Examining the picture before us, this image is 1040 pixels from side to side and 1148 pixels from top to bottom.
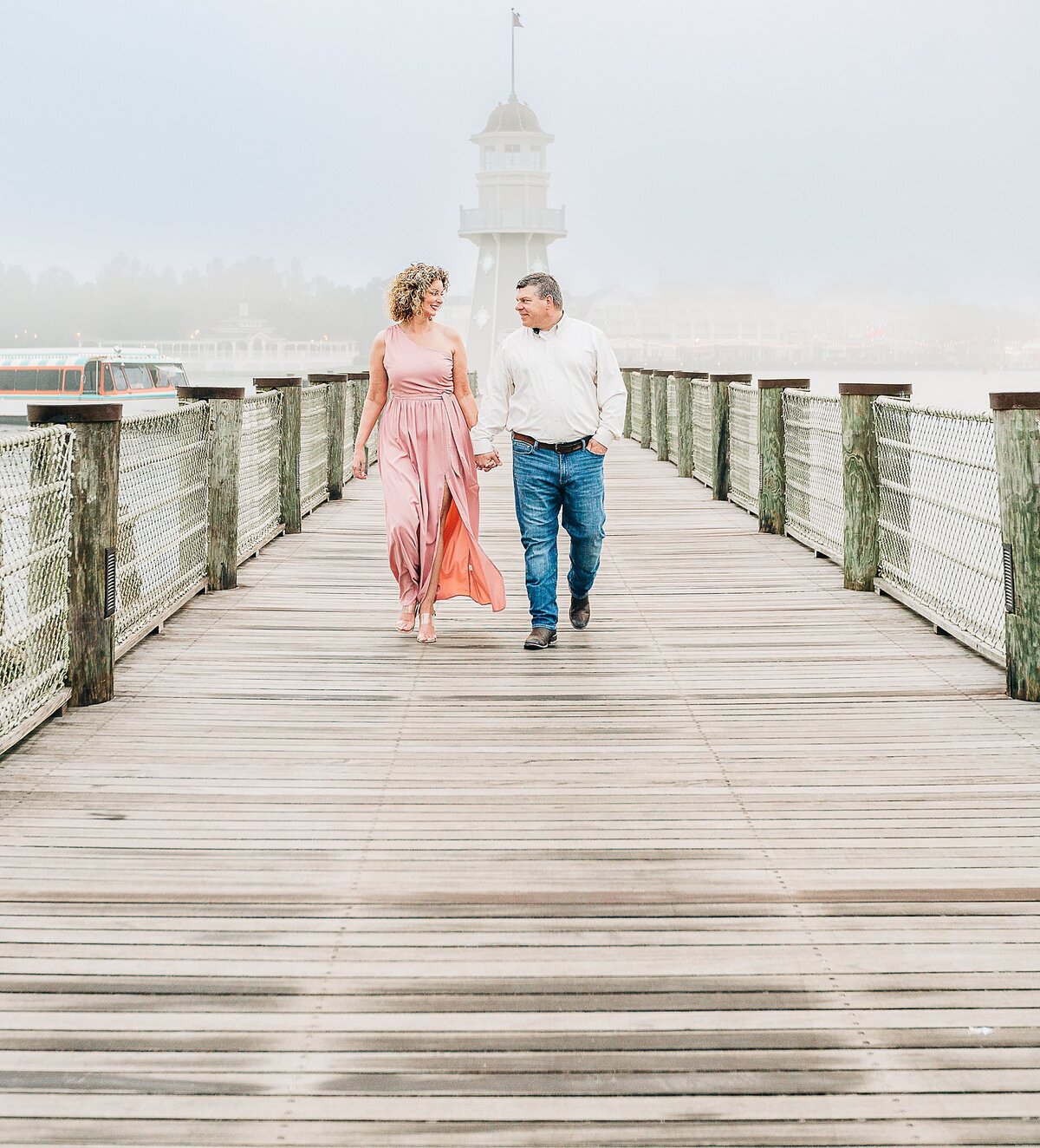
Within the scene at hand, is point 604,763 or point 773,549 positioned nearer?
point 604,763

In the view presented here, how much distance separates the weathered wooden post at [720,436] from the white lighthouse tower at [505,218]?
2072 inches

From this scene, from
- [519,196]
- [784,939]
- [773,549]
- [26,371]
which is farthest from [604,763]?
[519,196]

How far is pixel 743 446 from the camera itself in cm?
1498

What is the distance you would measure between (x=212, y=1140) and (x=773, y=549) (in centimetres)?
923

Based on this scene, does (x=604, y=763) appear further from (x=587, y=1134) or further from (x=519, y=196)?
(x=519, y=196)

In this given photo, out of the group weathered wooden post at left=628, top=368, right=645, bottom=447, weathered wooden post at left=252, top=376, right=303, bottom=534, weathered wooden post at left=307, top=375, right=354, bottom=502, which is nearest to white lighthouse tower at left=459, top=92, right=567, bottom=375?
weathered wooden post at left=628, top=368, right=645, bottom=447

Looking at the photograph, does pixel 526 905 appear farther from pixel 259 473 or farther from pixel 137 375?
pixel 137 375

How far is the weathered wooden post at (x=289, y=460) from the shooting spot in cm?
1255

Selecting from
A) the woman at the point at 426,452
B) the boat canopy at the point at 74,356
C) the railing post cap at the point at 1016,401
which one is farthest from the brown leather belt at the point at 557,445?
the boat canopy at the point at 74,356

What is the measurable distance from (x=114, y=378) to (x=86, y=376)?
1045mm

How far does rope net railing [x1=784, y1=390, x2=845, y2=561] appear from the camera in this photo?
1059 centimetres

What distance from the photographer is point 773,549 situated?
11438 mm

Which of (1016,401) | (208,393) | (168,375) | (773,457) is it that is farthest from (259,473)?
(168,375)

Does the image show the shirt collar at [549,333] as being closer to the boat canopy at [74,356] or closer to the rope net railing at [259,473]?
Result: the rope net railing at [259,473]
